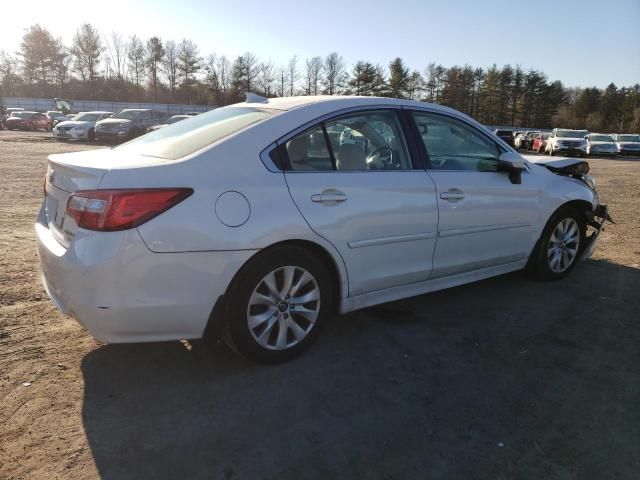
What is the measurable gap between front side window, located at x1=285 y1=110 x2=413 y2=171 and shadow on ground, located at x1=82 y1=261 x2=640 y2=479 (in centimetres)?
122

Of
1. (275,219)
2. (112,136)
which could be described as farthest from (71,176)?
(112,136)

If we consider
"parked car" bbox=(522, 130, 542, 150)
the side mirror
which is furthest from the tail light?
"parked car" bbox=(522, 130, 542, 150)

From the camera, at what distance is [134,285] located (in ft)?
8.89

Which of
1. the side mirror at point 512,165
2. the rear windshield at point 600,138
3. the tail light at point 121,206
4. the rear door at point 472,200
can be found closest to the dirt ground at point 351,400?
the rear door at point 472,200

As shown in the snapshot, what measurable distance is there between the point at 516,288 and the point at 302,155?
8.80ft

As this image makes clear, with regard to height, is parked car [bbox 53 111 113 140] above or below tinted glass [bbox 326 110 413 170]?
above

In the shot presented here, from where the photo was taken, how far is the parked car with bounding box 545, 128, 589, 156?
102 ft

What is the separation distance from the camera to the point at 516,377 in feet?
10.5

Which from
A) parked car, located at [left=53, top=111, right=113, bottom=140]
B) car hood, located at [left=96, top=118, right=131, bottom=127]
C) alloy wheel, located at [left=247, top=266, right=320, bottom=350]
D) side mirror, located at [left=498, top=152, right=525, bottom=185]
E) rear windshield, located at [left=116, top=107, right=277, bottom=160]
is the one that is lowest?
alloy wheel, located at [left=247, top=266, right=320, bottom=350]

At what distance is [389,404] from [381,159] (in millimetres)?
1706

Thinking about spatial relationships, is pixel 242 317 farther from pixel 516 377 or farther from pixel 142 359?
pixel 516 377

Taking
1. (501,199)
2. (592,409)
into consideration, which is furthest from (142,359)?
(501,199)

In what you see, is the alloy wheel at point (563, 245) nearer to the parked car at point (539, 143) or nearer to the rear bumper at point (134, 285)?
the rear bumper at point (134, 285)

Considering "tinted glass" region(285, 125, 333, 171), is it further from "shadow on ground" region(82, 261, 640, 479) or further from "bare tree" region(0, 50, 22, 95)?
"bare tree" region(0, 50, 22, 95)
